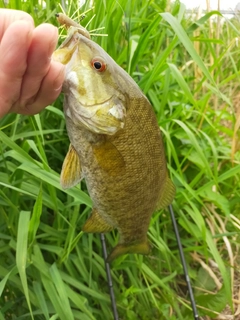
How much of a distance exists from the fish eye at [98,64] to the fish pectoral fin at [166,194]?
338mm

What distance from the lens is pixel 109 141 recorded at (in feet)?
3.08

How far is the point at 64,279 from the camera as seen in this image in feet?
4.40

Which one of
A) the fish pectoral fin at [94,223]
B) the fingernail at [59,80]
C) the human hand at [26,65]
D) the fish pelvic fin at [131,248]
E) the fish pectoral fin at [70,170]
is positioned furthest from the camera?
the fish pelvic fin at [131,248]

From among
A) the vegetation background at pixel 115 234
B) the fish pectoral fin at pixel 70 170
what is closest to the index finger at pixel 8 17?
the fish pectoral fin at pixel 70 170

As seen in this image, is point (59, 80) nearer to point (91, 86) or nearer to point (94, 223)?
point (91, 86)

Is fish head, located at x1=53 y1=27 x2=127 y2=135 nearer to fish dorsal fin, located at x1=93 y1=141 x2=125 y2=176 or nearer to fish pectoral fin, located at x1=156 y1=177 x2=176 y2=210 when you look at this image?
fish dorsal fin, located at x1=93 y1=141 x2=125 y2=176

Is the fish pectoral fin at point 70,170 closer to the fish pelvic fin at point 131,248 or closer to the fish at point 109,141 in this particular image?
the fish at point 109,141

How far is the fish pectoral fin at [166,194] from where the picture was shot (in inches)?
42.7

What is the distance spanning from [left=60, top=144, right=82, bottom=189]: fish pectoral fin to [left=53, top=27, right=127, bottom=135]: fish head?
0.26 ft

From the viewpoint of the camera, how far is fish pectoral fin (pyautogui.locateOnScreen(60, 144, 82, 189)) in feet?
3.01

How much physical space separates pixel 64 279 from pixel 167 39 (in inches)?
40.6

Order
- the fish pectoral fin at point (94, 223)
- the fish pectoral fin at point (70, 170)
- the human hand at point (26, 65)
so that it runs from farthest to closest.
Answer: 1. the fish pectoral fin at point (94, 223)
2. the fish pectoral fin at point (70, 170)
3. the human hand at point (26, 65)

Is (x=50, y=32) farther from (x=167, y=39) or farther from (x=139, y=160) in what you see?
(x=167, y=39)

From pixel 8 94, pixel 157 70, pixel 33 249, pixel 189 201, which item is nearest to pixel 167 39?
pixel 157 70
